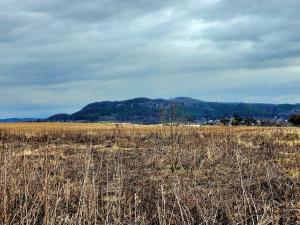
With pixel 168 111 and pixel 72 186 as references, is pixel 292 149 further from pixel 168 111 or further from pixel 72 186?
pixel 72 186

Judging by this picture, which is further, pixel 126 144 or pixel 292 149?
pixel 126 144

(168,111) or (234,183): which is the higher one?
(168,111)

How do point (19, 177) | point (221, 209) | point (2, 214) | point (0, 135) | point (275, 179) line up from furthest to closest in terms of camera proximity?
point (0, 135), point (275, 179), point (19, 177), point (221, 209), point (2, 214)

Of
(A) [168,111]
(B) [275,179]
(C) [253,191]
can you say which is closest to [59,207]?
(C) [253,191]

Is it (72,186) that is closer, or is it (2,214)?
(2,214)

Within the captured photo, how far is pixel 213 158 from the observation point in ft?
63.0

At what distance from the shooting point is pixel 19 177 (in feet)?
36.5

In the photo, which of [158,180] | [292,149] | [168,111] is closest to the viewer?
[158,180]

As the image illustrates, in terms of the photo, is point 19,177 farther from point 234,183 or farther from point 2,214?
point 234,183

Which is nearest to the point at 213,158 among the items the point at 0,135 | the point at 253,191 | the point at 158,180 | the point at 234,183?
the point at 158,180

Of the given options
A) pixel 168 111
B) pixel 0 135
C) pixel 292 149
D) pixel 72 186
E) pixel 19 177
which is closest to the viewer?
pixel 19 177

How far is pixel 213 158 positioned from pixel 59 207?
10068mm

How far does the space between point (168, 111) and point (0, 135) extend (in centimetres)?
2831

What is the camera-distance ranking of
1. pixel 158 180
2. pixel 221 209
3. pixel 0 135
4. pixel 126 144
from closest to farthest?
1. pixel 221 209
2. pixel 158 180
3. pixel 126 144
4. pixel 0 135
